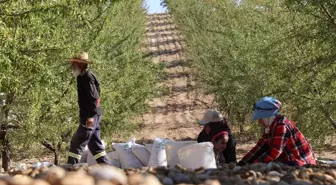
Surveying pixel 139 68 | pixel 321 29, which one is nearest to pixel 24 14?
pixel 321 29

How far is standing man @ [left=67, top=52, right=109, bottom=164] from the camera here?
7047 mm

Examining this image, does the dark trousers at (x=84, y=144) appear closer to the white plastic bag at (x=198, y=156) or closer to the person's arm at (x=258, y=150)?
the white plastic bag at (x=198, y=156)

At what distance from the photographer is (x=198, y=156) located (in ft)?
18.9

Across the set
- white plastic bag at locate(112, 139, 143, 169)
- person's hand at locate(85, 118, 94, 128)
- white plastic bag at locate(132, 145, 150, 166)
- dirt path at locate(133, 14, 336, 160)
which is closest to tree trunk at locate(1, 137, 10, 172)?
person's hand at locate(85, 118, 94, 128)

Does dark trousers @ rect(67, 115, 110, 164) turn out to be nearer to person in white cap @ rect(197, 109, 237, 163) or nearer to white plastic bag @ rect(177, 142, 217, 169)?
person in white cap @ rect(197, 109, 237, 163)

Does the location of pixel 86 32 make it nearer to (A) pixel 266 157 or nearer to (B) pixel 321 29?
(B) pixel 321 29

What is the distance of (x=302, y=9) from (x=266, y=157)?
2.84 m

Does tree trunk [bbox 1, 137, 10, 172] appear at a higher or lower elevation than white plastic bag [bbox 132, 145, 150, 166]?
lower

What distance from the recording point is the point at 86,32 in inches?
398

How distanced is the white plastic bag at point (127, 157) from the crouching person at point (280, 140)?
1214 millimetres

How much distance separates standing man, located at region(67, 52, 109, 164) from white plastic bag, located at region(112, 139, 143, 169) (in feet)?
1.10

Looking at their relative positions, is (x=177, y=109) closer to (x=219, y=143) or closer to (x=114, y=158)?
A: (x=114, y=158)

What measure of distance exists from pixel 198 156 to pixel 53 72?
296 centimetres

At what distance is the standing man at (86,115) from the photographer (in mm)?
7047
